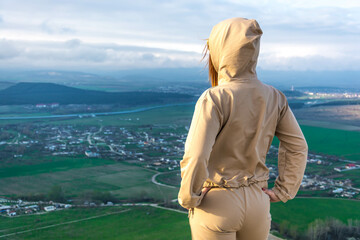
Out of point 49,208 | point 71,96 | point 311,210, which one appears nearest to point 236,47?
point 311,210

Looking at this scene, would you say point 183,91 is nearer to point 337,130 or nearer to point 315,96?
point 315,96

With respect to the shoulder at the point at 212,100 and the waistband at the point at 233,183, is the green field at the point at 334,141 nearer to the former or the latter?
the waistband at the point at 233,183

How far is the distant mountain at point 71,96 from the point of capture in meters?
62.2

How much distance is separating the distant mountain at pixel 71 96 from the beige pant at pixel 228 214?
5938 cm

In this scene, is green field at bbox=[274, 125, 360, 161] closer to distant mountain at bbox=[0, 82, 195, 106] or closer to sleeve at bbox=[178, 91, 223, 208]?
sleeve at bbox=[178, 91, 223, 208]

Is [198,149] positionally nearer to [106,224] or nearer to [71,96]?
[106,224]

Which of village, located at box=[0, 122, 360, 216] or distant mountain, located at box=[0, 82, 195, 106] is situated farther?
distant mountain, located at box=[0, 82, 195, 106]

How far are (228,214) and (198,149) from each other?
1.18 ft

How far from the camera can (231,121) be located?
179cm

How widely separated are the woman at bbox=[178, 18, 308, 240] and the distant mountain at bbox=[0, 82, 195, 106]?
59.3m

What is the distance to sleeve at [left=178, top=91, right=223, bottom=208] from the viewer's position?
5.49 ft

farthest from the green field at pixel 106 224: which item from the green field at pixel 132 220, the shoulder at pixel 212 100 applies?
the shoulder at pixel 212 100

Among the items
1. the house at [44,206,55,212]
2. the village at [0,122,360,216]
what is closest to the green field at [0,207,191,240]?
the house at [44,206,55,212]

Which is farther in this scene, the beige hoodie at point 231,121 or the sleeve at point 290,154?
the sleeve at point 290,154
